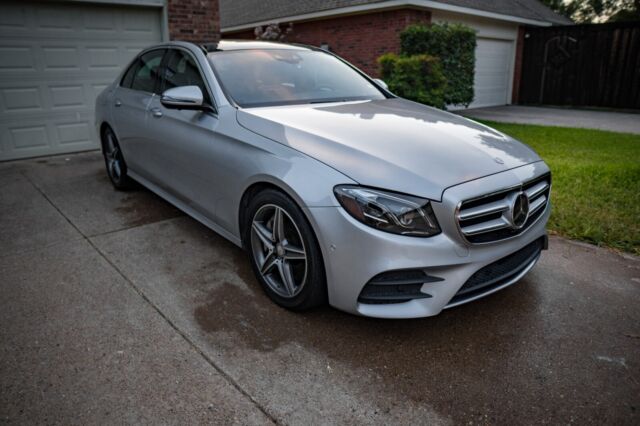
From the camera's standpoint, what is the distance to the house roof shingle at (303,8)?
14.2 meters

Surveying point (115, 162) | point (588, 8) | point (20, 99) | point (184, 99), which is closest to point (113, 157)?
point (115, 162)

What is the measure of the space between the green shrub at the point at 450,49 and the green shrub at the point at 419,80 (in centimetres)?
103

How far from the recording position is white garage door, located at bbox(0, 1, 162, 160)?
7.18 meters

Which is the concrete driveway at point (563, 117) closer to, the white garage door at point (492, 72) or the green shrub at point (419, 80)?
the white garage door at point (492, 72)

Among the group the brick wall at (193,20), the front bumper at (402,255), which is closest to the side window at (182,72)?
the front bumper at (402,255)

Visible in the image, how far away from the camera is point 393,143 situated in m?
2.86

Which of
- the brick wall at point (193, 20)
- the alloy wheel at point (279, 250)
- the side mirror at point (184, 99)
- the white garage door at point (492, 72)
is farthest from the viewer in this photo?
the white garage door at point (492, 72)

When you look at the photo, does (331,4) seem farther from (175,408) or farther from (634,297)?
(175,408)

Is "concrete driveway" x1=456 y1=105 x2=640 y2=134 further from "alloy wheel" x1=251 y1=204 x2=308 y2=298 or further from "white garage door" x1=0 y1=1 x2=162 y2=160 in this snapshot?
"alloy wheel" x1=251 y1=204 x2=308 y2=298

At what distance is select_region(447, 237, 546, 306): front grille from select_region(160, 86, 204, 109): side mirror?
222 cm

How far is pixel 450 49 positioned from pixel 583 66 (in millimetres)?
6325

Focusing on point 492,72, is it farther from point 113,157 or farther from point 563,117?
point 113,157

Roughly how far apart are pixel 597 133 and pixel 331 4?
26.8 feet

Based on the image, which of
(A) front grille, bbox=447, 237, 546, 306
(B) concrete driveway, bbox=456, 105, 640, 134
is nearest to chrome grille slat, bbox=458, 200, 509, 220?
(A) front grille, bbox=447, 237, 546, 306
